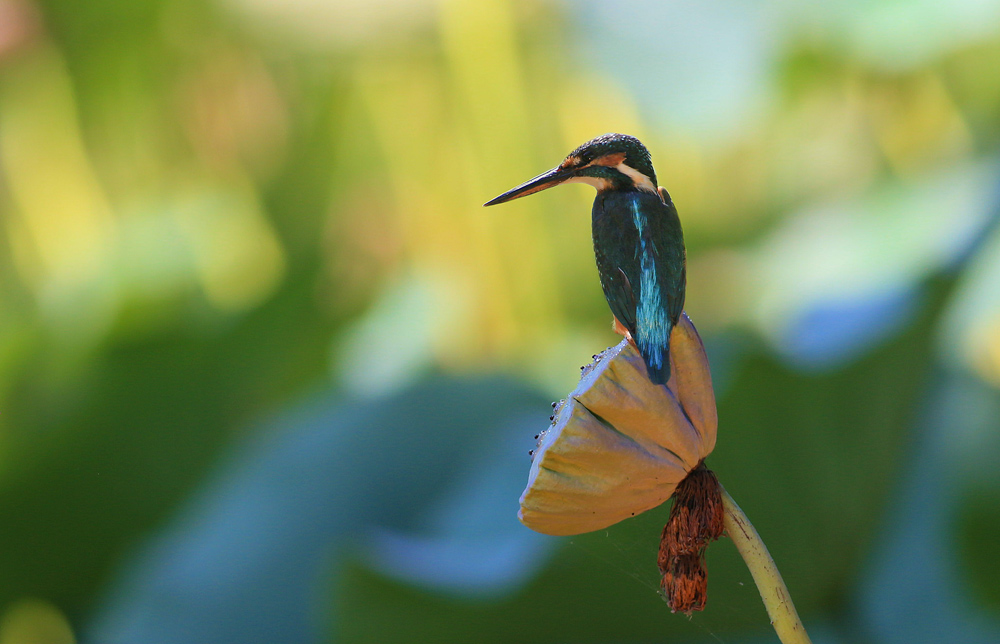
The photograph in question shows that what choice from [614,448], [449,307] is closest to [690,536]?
[614,448]

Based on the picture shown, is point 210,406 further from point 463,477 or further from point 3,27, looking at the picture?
point 3,27

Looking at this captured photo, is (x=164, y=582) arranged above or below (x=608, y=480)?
below

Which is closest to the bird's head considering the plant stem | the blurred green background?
the plant stem

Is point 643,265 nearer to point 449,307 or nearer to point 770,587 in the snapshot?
point 770,587

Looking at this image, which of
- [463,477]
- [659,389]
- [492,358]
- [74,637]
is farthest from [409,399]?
[659,389]

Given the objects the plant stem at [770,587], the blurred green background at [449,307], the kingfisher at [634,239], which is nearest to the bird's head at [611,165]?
the kingfisher at [634,239]

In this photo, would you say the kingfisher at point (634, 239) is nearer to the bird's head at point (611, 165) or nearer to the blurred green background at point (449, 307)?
the bird's head at point (611, 165)
